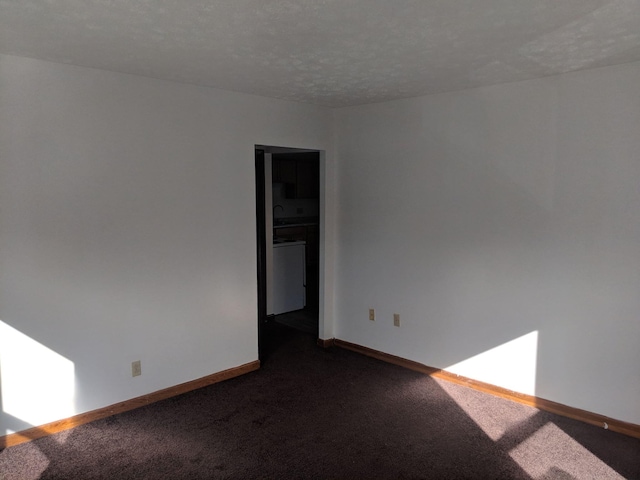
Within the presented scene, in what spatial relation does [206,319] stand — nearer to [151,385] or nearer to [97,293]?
[151,385]

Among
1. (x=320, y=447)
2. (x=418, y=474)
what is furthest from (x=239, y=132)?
(x=418, y=474)

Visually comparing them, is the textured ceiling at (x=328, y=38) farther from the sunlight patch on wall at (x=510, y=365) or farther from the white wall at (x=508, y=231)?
the sunlight patch on wall at (x=510, y=365)

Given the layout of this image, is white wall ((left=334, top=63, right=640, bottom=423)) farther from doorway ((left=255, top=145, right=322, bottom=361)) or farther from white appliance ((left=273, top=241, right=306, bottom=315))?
white appliance ((left=273, top=241, right=306, bottom=315))

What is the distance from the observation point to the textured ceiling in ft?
6.52

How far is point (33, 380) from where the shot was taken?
2.93 metres

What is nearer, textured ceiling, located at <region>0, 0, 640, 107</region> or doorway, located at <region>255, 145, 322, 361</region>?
textured ceiling, located at <region>0, 0, 640, 107</region>

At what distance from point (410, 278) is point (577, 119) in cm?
180

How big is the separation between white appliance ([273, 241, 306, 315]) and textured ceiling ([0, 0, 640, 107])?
2.70 m

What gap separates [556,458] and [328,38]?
275 centimetres

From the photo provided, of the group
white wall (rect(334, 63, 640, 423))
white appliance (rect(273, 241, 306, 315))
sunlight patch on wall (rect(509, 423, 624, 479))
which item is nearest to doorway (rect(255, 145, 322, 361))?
white appliance (rect(273, 241, 306, 315))

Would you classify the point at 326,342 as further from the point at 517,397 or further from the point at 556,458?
the point at 556,458

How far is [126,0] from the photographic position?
1911mm

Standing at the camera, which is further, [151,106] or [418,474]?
[151,106]

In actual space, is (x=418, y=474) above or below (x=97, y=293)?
below
